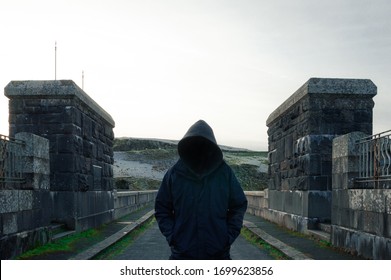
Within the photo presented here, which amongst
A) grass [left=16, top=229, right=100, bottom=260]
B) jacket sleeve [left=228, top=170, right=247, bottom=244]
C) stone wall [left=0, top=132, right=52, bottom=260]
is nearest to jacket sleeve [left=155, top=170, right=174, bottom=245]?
jacket sleeve [left=228, top=170, right=247, bottom=244]

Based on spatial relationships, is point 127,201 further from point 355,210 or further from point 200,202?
point 200,202

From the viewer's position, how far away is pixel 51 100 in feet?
40.7

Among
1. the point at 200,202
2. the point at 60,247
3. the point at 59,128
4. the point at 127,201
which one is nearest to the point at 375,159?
the point at 200,202

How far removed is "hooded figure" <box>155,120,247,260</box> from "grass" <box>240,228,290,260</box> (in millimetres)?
5077

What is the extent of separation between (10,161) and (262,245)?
5.35 metres

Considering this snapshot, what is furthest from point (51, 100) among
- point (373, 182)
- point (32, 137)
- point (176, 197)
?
point (176, 197)

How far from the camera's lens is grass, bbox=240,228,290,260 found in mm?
9438

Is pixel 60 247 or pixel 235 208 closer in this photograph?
pixel 235 208

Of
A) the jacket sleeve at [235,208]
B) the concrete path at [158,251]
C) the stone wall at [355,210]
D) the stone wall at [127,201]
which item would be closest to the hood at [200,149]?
the jacket sleeve at [235,208]

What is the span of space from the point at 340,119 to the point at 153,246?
5.18 metres

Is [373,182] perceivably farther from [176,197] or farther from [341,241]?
[176,197]

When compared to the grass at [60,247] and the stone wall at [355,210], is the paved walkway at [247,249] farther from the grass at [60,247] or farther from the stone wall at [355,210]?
the grass at [60,247]

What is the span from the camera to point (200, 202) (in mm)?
4215

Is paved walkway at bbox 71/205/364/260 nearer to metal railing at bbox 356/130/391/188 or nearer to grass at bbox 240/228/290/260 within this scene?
grass at bbox 240/228/290/260
